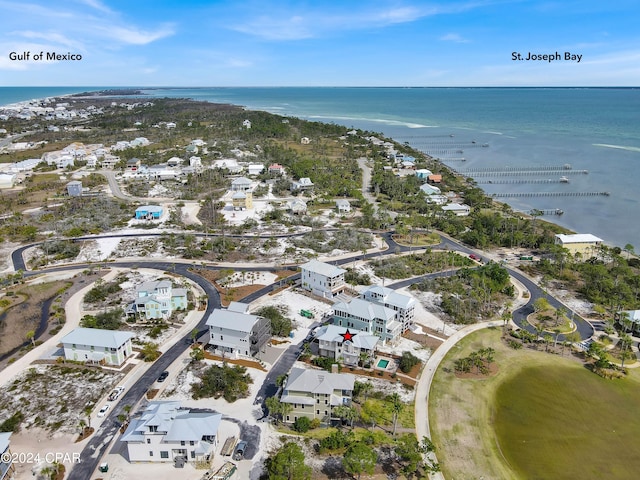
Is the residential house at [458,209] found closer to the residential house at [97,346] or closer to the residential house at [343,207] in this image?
the residential house at [343,207]

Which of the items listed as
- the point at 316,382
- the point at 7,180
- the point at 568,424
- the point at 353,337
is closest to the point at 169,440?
the point at 316,382

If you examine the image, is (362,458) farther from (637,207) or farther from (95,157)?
(95,157)

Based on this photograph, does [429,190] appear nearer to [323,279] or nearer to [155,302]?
[323,279]

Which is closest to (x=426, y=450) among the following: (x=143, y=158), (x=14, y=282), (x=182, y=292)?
(x=182, y=292)

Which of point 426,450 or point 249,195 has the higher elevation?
point 249,195

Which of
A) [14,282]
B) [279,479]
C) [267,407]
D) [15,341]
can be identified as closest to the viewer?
[279,479]

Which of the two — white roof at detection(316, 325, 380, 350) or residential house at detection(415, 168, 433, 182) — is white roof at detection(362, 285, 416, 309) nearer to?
white roof at detection(316, 325, 380, 350)

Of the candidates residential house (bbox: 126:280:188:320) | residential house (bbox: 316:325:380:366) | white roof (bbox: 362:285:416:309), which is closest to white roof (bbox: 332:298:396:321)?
white roof (bbox: 362:285:416:309)

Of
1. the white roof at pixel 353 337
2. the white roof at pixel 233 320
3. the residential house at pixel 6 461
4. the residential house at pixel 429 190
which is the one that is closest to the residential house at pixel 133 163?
the residential house at pixel 429 190
